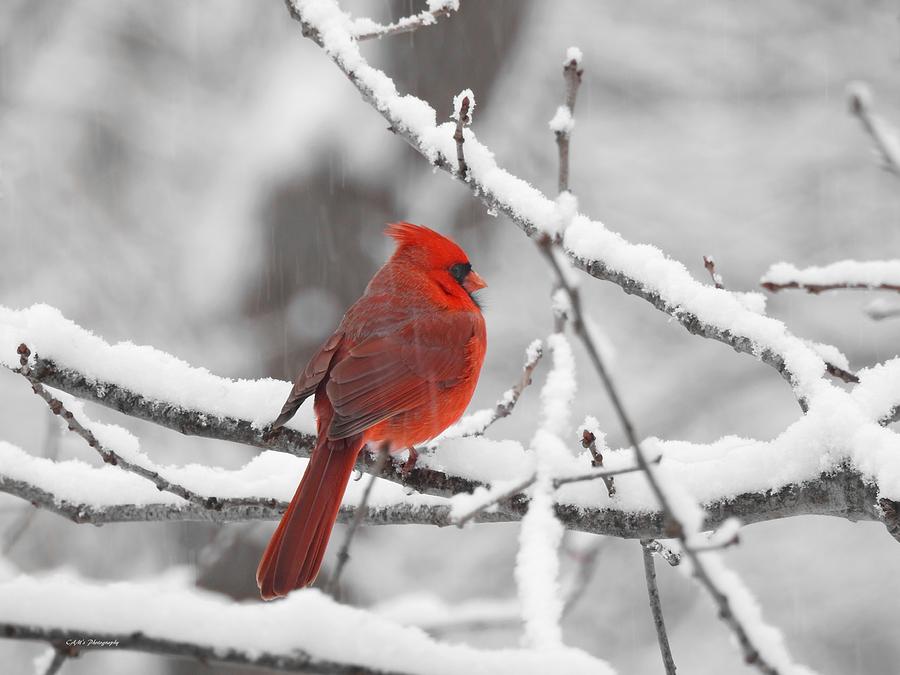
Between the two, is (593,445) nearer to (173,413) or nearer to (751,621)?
(751,621)

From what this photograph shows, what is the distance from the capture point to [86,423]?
2393mm

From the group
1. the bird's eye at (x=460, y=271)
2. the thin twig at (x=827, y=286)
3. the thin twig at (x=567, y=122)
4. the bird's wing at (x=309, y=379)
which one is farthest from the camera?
the bird's eye at (x=460, y=271)

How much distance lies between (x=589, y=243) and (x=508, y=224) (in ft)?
16.6

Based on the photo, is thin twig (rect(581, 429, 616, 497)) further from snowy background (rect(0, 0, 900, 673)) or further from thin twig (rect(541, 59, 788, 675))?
snowy background (rect(0, 0, 900, 673))

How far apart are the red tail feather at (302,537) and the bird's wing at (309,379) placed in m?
0.16

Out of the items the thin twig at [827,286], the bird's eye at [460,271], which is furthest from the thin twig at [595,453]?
the bird's eye at [460,271]

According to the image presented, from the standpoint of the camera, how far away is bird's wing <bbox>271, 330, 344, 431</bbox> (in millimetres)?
2637

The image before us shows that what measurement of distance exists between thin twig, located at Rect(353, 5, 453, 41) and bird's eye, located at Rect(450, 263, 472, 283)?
114cm

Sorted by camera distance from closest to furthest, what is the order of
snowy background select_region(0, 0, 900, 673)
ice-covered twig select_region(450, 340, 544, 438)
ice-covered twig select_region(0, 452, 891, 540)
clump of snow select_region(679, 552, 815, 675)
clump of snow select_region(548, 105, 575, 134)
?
clump of snow select_region(679, 552, 815, 675) < clump of snow select_region(548, 105, 575, 134) < ice-covered twig select_region(0, 452, 891, 540) < ice-covered twig select_region(450, 340, 544, 438) < snowy background select_region(0, 0, 900, 673)

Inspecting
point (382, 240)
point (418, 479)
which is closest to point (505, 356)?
point (382, 240)

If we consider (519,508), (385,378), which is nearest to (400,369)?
(385,378)

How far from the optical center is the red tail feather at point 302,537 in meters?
2.48

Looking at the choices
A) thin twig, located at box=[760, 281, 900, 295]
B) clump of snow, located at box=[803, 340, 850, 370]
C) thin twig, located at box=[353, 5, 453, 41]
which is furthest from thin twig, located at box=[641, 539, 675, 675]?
thin twig, located at box=[353, 5, 453, 41]

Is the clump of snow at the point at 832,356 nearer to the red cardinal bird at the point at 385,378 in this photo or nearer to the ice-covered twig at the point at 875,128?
the red cardinal bird at the point at 385,378
